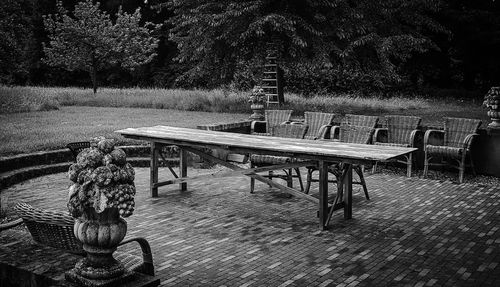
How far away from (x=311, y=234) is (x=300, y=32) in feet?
35.8

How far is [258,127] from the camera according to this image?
11867mm

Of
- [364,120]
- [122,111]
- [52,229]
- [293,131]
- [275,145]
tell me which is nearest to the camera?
[52,229]

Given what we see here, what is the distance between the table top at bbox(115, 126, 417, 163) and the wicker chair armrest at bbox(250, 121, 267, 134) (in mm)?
3190

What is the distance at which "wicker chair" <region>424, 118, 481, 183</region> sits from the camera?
9469 mm

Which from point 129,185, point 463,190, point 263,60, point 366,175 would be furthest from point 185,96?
point 129,185

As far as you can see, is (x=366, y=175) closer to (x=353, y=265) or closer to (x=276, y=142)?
(x=276, y=142)

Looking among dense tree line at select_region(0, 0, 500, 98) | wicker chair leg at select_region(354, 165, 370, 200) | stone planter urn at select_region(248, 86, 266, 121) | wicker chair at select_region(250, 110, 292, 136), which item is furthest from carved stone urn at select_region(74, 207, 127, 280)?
dense tree line at select_region(0, 0, 500, 98)

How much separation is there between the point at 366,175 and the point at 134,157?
439 centimetres

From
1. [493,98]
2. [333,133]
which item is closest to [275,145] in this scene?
[333,133]

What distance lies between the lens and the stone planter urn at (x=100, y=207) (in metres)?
3.15

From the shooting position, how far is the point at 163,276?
17.0ft

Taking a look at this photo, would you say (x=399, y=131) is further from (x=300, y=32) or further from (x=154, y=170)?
(x=300, y=32)

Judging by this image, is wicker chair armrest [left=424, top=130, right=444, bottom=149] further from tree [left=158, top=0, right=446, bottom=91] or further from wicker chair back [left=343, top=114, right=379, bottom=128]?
tree [left=158, top=0, right=446, bottom=91]

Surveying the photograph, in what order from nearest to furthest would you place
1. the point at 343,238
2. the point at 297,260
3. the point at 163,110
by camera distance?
the point at 297,260 < the point at 343,238 < the point at 163,110
